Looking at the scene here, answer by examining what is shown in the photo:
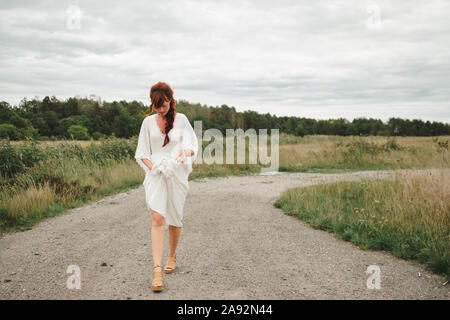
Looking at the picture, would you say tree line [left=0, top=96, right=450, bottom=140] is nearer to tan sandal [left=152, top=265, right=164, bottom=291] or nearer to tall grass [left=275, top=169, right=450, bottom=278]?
tall grass [left=275, top=169, right=450, bottom=278]

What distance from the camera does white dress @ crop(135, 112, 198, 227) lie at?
4.10 metres

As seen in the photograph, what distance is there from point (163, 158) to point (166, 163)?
0.10 meters

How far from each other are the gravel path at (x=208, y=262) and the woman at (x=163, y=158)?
67 cm

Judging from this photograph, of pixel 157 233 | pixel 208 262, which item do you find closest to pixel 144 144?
pixel 157 233

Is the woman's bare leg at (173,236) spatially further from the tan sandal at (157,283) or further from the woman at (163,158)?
the tan sandal at (157,283)

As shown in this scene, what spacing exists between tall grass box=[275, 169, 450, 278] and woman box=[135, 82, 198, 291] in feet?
10.7

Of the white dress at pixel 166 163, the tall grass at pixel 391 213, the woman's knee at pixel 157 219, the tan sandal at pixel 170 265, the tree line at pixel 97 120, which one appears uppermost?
the tree line at pixel 97 120

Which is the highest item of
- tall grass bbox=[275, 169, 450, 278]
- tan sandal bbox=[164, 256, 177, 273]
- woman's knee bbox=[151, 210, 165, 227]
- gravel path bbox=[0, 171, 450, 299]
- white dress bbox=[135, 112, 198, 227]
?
white dress bbox=[135, 112, 198, 227]

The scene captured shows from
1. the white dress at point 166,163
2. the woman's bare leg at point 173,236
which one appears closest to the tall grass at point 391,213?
the woman's bare leg at point 173,236

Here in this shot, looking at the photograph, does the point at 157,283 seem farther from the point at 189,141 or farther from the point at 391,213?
the point at 391,213

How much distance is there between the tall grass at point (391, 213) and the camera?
16.4ft

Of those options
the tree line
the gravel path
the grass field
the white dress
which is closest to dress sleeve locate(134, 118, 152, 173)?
the white dress

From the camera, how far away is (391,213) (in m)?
6.27
